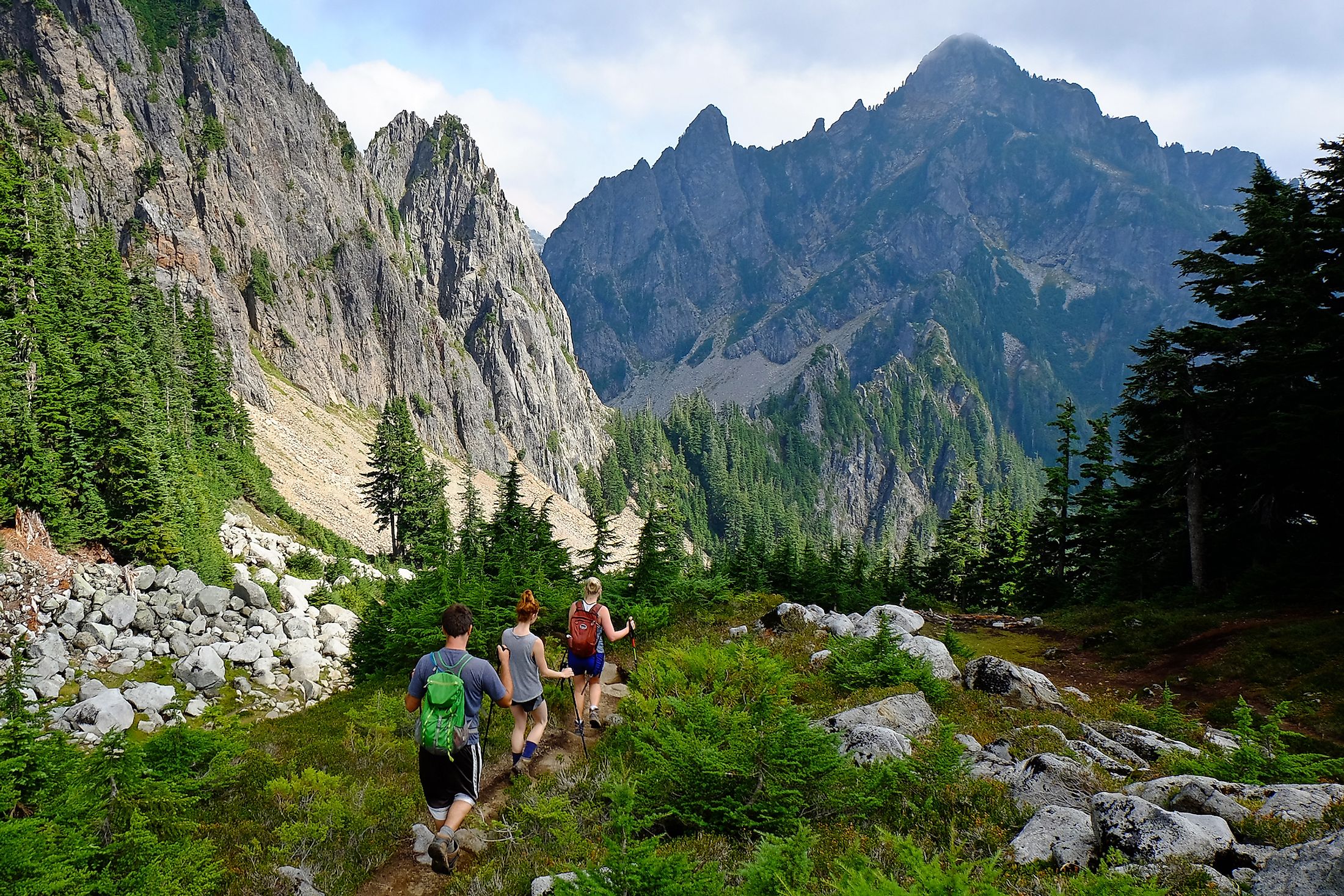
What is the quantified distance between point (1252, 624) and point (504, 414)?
13166 centimetres

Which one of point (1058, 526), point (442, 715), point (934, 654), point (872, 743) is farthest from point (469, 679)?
point (1058, 526)

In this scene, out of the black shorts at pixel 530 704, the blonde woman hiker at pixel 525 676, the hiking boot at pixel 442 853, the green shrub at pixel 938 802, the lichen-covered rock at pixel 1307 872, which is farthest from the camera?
the black shorts at pixel 530 704

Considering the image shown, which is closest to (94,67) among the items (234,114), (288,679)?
(234,114)

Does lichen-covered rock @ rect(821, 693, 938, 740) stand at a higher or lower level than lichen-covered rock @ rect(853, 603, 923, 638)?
→ higher

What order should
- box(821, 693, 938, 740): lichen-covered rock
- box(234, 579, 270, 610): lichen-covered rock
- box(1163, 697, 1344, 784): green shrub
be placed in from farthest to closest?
1. box(234, 579, 270, 610): lichen-covered rock
2. box(821, 693, 938, 740): lichen-covered rock
3. box(1163, 697, 1344, 784): green shrub

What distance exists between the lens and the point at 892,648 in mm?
13883

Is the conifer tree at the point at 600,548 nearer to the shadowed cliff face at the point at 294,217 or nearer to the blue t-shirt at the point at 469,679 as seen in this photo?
the blue t-shirt at the point at 469,679

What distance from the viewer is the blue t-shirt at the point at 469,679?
705cm

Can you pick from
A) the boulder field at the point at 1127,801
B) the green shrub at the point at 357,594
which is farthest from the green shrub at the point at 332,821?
the green shrub at the point at 357,594

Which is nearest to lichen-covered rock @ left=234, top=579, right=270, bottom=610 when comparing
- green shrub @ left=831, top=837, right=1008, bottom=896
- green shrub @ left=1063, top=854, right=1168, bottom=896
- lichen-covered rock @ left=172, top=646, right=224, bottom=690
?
lichen-covered rock @ left=172, top=646, right=224, bottom=690

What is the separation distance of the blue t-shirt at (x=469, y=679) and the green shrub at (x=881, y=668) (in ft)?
27.1

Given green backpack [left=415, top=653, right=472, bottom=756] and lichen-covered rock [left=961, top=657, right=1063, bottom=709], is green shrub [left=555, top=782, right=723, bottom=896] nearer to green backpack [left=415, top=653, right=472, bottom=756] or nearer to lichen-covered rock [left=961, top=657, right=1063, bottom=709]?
green backpack [left=415, top=653, right=472, bottom=756]

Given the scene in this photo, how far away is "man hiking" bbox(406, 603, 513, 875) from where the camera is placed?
22.6 ft

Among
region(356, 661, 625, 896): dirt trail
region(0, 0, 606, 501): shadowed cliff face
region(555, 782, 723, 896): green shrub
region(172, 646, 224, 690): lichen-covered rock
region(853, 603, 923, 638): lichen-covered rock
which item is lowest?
region(172, 646, 224, 690): lichen-covered rock
